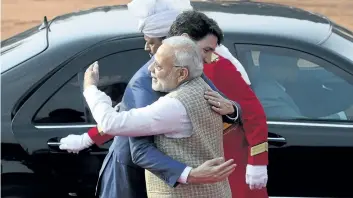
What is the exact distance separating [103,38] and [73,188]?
2.75ft

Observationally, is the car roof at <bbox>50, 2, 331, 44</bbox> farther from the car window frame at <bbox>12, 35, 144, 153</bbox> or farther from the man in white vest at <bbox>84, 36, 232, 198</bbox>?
the man in white vest at <bbox>84, 36, 232, 198</bbox>

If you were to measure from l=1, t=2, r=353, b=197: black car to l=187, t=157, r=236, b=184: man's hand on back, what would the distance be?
4.61 feet

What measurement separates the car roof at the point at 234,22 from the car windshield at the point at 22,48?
10 centimetres

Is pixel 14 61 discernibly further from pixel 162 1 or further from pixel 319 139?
pixel 319 139

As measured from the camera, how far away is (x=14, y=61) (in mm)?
4852

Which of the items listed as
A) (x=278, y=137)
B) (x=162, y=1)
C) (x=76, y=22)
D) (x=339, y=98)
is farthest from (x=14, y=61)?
(x=339, y=98)

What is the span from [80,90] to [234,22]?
3.25 feet

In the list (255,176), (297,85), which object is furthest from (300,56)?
(255,176)

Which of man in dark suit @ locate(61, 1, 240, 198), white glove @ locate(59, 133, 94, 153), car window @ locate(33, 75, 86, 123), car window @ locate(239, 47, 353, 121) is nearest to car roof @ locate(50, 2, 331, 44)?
car window @ locate(239, 47, 353, 121)

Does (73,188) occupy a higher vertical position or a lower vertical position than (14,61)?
lower

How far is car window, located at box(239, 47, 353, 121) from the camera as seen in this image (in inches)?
192

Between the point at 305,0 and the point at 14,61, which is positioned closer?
the point at 14,61

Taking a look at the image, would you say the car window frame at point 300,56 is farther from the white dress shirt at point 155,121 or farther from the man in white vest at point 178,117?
the white dress shirt at point 155,121

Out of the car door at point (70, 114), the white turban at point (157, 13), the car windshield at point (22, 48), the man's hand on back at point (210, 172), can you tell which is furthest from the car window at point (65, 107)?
the man's hand on back at point (210, 172)
